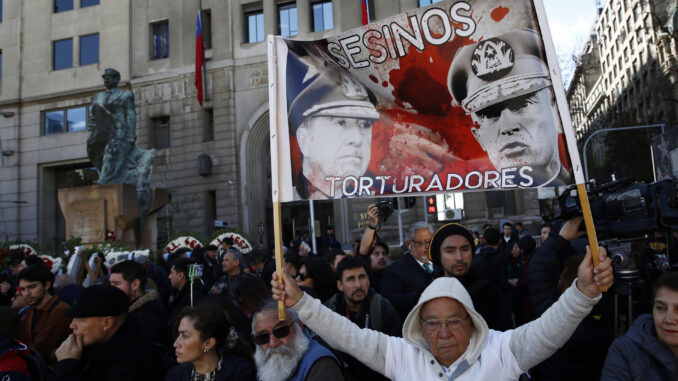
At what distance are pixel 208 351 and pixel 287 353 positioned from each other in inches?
24.0

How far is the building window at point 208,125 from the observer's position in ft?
88.9

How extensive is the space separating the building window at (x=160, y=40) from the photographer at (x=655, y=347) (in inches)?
1148

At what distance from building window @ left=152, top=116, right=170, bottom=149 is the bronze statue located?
13.8 m

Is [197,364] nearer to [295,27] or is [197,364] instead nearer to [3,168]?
[295,27]

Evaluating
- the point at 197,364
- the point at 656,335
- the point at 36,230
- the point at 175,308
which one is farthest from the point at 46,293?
the point at 36,230

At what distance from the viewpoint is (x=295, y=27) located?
26922 mm

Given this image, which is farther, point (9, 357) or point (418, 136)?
point (418, 136)

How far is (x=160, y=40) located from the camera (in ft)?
94.6

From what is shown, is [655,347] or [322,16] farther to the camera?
[322,16]

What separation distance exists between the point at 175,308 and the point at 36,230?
91.6ft

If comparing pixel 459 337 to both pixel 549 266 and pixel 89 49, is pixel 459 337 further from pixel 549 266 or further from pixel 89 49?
pixel 89 49

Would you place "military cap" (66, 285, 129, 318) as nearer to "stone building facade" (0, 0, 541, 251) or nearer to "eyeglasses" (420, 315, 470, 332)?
"eyeglasses" (420, 315, 470, 332)

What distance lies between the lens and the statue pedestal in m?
13.0

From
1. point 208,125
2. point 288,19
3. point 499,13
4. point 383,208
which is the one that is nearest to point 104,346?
point 383,208
